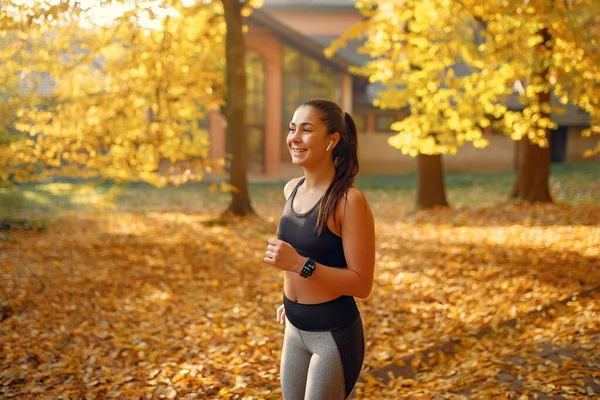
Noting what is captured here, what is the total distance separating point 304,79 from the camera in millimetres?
28859

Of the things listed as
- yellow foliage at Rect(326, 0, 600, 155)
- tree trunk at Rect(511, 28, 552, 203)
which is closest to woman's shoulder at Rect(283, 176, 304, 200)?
yellow foliage at Rect(326, 0, 600, 155)

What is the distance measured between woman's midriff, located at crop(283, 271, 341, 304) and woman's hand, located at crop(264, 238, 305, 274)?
220 mm

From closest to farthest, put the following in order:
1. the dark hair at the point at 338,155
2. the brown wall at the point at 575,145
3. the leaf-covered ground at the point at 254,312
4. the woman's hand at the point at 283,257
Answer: the woman's hand at the point at 283,257, the dark hair at the point at 338,155, the leaf-covered ground at the point at 254,312, the brown wall at the point at 575,145

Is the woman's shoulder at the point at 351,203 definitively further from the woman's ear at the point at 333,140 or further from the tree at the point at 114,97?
the tree at the point at 114,97

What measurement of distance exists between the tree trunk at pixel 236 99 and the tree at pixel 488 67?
2509 mm

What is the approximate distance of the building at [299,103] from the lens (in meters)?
27.9

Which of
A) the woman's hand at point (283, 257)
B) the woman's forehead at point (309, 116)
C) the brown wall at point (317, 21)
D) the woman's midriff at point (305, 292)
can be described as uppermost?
the brown wall at point (317, 21)

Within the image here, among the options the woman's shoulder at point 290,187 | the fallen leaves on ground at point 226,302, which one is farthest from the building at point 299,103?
the woman's shoulder at point 290,187

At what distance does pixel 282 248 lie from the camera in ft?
8.53

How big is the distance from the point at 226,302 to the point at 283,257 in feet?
Result: 20.1

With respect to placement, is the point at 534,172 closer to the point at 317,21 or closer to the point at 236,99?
the point at 236,99

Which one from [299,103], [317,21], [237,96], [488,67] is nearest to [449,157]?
[299,103]

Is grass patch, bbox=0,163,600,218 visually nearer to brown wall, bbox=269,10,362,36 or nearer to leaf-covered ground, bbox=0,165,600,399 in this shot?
leaf-covered ground, bbox=0,165,600,399

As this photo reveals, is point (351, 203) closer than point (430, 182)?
Yes
